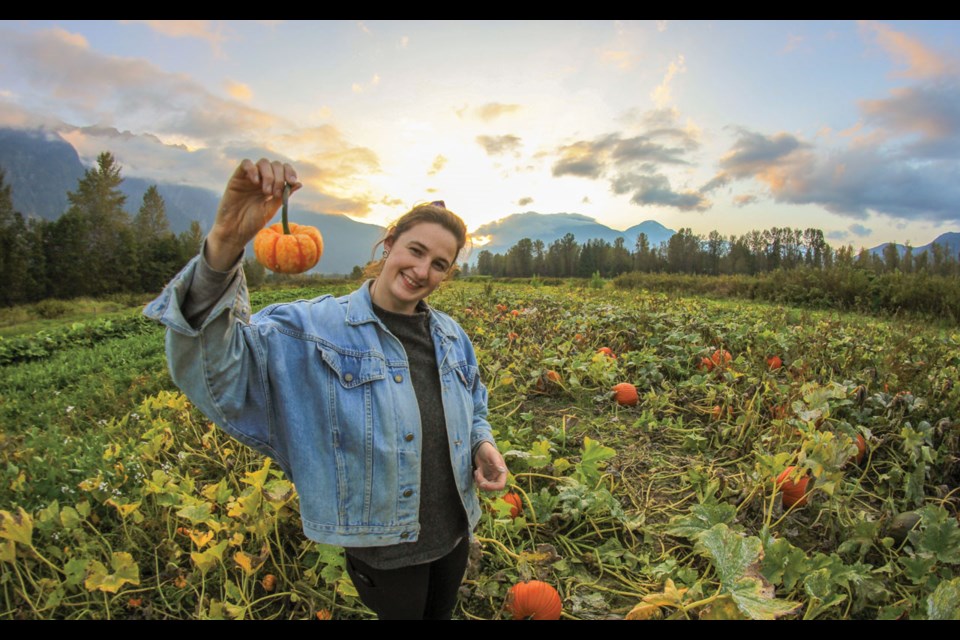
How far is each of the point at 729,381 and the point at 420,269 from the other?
10.4 feet

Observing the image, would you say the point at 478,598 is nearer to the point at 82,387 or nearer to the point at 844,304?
the point at 82,387

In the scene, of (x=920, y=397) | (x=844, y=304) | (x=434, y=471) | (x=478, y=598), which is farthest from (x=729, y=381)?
(x=844, y=304)

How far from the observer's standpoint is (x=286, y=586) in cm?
209

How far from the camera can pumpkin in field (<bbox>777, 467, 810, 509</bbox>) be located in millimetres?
2395

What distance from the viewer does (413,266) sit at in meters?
1.49

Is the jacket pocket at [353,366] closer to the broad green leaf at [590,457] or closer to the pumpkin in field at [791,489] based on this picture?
the broad green leaf at [590,457]

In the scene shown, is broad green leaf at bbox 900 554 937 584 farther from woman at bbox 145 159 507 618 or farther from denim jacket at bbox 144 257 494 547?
denim jacket at bbox 144 257 494 547

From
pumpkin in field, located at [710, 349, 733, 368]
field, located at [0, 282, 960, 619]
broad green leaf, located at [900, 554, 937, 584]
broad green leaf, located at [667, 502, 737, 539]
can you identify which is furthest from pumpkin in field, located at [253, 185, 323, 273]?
pumpkin in field, located at [710, 349, 733, 368]

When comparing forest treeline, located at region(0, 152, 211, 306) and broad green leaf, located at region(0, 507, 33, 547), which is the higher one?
forest treeline, located at region(0, 152, 211, 306)

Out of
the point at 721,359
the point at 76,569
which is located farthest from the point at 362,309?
the point at 721,359

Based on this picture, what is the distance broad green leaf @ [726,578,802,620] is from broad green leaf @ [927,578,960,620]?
0.52 metres
